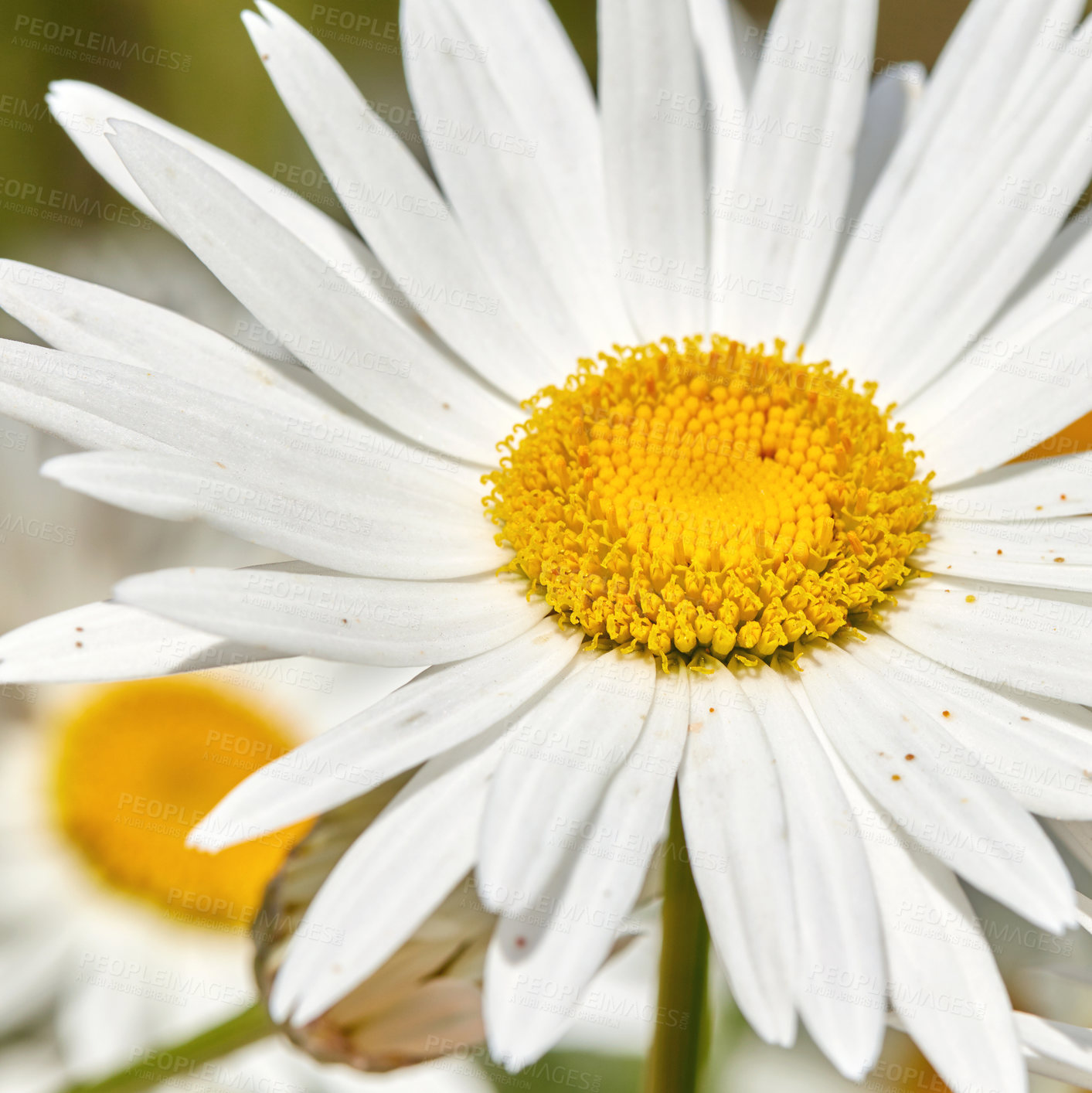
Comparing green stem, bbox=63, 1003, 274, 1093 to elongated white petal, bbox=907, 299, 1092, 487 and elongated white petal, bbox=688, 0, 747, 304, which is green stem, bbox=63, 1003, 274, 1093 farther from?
elongated white petal, bbox=688, 0, 747, 304

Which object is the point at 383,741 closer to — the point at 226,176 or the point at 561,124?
the point at 226,176

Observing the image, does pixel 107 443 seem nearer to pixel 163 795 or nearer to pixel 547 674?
pixel 547 674

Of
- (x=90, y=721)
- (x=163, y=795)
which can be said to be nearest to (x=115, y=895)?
(x=163, y=795)

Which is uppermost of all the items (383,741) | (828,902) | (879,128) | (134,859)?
(879,128)

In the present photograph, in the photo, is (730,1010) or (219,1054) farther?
(730,1010)

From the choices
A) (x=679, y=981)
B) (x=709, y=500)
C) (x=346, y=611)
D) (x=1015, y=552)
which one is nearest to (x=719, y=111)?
(x=709, y=500)

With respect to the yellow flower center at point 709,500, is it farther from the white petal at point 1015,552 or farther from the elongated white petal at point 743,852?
the elongated white petal at point 743,852
